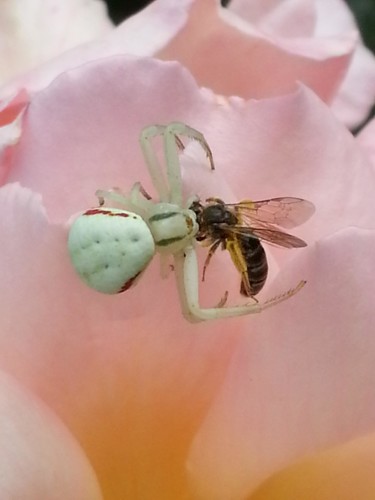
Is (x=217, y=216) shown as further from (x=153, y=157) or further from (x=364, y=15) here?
(x=364, y=15)

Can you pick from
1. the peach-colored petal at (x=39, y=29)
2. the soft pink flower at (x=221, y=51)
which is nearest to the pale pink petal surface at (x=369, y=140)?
the soft pink flower at (x=221, y=51)

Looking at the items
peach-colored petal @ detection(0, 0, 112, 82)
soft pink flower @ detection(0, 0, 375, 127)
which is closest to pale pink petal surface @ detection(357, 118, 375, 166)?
soft pink flower @ detection(0, 0, 375, 127)

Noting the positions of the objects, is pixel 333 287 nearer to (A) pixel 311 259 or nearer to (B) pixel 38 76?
(A) pixel 311 259

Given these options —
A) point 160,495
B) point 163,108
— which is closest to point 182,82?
point 163,108

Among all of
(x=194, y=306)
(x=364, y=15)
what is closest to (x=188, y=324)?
(x=194, y=306)

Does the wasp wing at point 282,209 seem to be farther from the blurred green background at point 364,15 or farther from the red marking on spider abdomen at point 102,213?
the blurred green background at point 364,15

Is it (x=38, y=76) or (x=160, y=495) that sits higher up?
(x=38, y=76)
